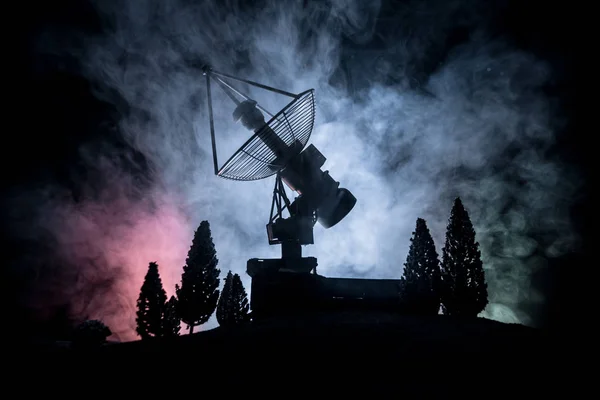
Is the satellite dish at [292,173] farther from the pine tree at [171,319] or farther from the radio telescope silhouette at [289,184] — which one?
the pine tree at [171,319]

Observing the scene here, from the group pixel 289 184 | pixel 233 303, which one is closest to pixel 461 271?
pixel 289 184

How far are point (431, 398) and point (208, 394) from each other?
344 cm

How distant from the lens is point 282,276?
15227 mm

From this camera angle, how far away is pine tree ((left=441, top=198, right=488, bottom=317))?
24.0 metres

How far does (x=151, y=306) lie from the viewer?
27.2 meters

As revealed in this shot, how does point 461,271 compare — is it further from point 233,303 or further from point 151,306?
point 151,306

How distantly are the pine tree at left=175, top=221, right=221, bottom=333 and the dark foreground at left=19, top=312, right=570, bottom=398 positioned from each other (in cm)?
2090

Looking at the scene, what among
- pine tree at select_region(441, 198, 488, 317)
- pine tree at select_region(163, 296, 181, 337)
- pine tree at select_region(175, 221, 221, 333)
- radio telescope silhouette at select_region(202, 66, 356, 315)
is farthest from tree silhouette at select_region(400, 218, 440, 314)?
pine tree at select_region(163, 296, 181, 337)

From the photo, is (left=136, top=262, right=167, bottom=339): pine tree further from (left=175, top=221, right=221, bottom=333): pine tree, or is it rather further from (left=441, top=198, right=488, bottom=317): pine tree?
(left=441, top=198, right=488, bottom=317): pine tree

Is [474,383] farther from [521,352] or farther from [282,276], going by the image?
[282,276]

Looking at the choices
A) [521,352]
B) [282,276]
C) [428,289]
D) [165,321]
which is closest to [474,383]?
[521,352]

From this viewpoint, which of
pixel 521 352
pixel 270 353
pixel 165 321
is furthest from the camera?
pixel 165 321

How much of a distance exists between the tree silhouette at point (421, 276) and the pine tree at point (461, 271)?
3412 mm

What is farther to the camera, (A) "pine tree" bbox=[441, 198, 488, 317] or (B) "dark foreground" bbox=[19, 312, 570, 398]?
(A) "pine tree" bbox=[441, 198, 488, 317]
